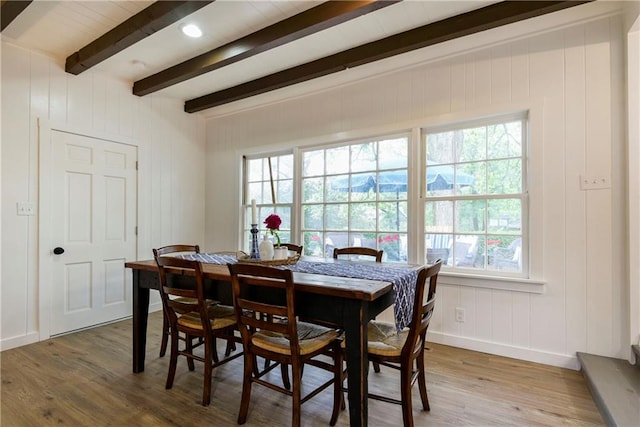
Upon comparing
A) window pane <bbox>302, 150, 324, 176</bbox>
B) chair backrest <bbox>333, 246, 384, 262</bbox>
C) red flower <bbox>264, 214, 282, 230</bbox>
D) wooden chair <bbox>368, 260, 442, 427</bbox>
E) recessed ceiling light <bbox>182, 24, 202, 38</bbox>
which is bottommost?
wooden chair <bbox>368, 260, 442, 427</bbox>

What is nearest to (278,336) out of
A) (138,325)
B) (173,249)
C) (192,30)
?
(138,325)

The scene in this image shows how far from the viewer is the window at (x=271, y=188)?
4.10 meters

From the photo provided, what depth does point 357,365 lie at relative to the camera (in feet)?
5.15

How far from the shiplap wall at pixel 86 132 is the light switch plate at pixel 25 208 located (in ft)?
0.13

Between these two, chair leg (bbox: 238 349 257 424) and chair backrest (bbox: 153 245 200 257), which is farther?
chair backrest (bbox: 153 245 200 257)

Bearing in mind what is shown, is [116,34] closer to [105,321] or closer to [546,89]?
[105,321]

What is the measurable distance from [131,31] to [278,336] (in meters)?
2.60

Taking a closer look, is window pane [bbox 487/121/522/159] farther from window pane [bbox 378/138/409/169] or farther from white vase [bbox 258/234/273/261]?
white vase [bbox 258/234/273/261]

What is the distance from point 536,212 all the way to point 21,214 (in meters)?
4.58

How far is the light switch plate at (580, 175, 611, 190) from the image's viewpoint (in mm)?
2398

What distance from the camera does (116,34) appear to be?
2670mm

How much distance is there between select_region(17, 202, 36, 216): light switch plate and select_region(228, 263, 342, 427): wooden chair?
2576mm

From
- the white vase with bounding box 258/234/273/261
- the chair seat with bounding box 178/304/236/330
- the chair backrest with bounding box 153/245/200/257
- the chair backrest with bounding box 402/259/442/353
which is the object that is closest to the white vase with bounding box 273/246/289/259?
the white vase with bounding box 258/234/273/261

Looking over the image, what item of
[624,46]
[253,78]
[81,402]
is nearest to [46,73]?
[253,78]
